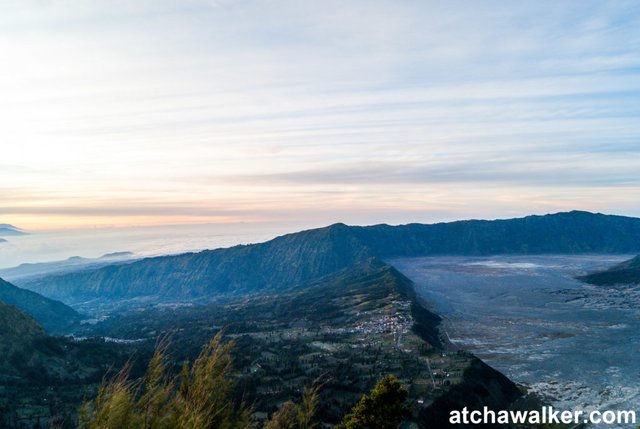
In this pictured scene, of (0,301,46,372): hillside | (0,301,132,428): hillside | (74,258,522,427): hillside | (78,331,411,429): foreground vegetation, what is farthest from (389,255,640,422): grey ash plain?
(0,301,46,372): hillside

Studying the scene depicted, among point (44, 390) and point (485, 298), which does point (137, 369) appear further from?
point (485, 298)

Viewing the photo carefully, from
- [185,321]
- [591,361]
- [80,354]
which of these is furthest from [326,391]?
[185,321]

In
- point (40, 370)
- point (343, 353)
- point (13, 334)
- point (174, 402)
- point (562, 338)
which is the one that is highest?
point (174, 402)

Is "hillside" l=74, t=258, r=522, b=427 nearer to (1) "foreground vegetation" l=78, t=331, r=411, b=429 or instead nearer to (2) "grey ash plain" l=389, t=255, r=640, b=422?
(2) "grey ash plain" l=389, t=255, r=640, b=422

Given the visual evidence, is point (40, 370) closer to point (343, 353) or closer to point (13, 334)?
point (13, 334)

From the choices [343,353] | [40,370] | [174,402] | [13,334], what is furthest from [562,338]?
[13,334]

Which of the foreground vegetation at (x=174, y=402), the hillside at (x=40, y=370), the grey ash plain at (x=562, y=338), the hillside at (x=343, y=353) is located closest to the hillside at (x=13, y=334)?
the hillside at (x=40, y=370)

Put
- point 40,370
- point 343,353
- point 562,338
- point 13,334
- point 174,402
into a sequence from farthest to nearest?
point 562,338 → point 343,353 → point 13,334 → point 40,370 → point 174,402

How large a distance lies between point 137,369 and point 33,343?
1038 inches

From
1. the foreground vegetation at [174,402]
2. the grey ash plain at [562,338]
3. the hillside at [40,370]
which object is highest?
the foreground vegetation at [174,402]

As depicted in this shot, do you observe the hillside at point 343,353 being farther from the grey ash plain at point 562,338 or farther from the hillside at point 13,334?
the hillside at point 13,334

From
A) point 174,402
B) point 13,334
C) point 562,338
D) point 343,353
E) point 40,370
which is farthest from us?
point 562,338

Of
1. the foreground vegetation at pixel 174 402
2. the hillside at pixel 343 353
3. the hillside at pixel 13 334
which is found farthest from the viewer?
the hillside at pixel 13 334

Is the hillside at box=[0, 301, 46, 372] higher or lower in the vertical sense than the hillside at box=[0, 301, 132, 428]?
higher
